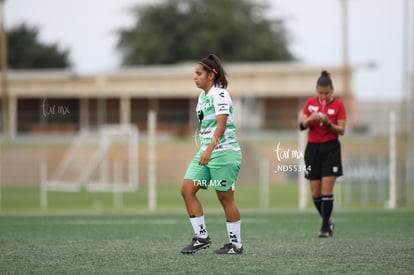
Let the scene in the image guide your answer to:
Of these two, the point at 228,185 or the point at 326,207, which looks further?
the point at 326,207

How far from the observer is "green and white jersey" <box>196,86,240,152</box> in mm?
9224

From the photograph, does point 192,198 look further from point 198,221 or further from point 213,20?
point 213,20

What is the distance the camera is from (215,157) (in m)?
9.25

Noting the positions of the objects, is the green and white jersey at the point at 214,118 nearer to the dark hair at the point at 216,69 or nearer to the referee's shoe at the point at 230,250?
the dark hair at the point at 216,69

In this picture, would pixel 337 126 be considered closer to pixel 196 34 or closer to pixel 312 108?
pixel 312 108

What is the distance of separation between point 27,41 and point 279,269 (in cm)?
7776

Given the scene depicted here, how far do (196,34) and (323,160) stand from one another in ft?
225

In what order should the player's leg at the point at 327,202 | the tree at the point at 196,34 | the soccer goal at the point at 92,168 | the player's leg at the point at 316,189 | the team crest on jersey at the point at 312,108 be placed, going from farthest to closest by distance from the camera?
the tree at the point at 196,34 < the soccer goal at the point at 92,168 < the player's leg at the point at 316,189 < the team crest on jersey at the point at 312,108 < the player's leg at the point at 327,202

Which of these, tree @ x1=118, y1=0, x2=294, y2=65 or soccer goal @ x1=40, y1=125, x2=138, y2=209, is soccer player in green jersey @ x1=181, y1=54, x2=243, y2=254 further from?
tree @ x1=118, y1=0, x2=294, y2=65

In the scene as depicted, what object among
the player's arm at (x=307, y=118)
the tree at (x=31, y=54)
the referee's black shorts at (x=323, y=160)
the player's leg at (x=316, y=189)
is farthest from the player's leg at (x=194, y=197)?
the tree at (x=31, y=54)

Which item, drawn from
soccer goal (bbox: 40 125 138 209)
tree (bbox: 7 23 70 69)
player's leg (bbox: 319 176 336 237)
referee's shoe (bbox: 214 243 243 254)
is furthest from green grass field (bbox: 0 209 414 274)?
tree (bbox: 7 23 70 69)

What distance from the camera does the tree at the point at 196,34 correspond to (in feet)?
261

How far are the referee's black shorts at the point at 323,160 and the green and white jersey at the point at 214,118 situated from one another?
293 cm

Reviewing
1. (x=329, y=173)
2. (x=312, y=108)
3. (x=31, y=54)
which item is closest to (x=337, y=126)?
(x=312, y=108)
